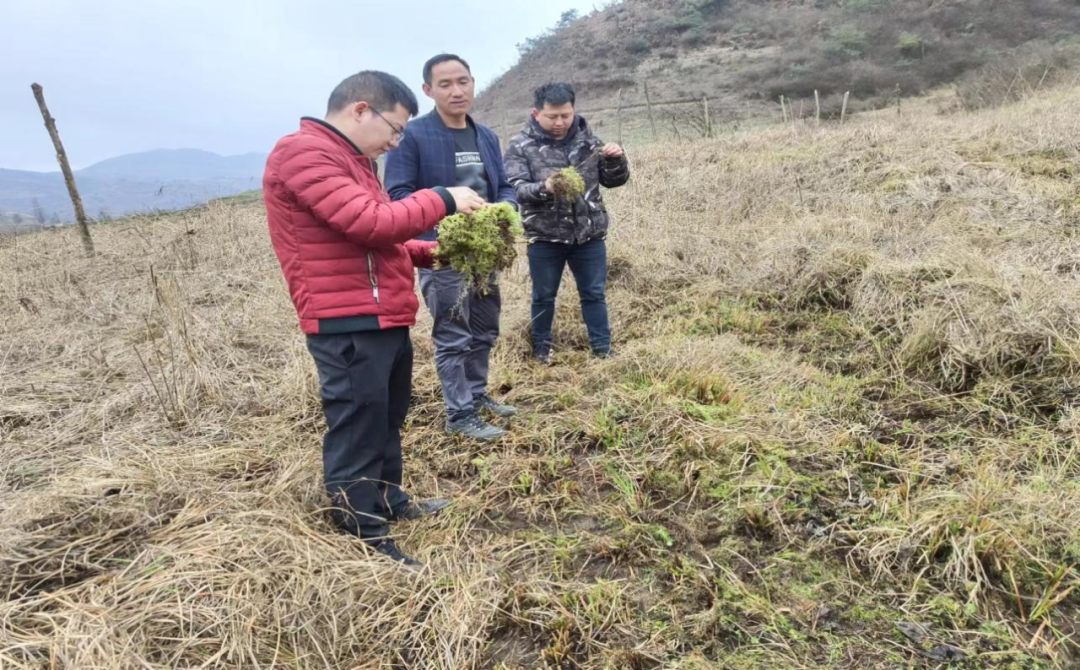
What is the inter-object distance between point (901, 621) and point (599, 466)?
1278 mm

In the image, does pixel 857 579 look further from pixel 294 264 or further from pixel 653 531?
pixel 294 264

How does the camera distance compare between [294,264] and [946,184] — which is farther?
[946,184]

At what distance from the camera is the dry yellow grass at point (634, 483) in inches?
70.3

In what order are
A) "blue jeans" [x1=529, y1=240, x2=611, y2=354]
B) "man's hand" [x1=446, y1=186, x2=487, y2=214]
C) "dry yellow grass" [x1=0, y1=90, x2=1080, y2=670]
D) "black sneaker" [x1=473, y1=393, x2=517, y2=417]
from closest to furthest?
"dry yellow grass" [x1=0, y1=90, x2=1080, y2=670]
"man's hand" [x1=446, y1=186, x2=487, y2=214]
"black sneaker" [x1=473, y1=393, x2=517, y2=417]
"blue jeans" [x1=529, y1=240, x2=611, y2=354]

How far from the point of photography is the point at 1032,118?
8.40 m

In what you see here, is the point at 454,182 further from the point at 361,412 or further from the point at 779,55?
the point at 779,55

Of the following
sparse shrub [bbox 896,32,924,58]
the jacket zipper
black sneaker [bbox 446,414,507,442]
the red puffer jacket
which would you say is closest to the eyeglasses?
the red puffer jacket

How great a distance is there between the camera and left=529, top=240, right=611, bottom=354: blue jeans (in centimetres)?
380

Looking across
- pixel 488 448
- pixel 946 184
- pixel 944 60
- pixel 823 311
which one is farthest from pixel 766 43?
pixel 488 448

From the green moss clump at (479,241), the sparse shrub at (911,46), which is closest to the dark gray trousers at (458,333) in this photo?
the green moss clump at (479,241)

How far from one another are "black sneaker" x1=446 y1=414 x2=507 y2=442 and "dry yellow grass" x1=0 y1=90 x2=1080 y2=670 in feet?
0.27

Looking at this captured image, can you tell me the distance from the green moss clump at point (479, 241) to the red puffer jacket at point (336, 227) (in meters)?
0.36

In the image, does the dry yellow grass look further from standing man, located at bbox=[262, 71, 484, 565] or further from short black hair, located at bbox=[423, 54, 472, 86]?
short black hair, located at bbox=[423, 54, 472, 86]

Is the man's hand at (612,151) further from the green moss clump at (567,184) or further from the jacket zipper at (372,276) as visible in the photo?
the jacket zipper at (372,276)
